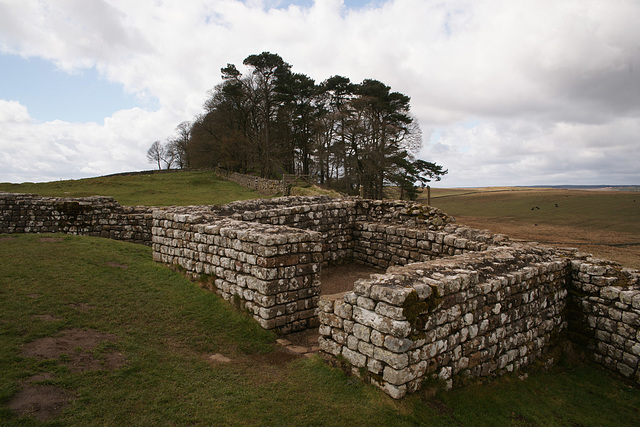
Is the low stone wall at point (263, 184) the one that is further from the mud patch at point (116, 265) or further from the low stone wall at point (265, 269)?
the low stone wall at point (265, 269)

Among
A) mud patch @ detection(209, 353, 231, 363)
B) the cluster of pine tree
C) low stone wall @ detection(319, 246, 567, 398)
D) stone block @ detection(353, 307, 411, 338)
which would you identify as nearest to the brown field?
the cluster of pine tree

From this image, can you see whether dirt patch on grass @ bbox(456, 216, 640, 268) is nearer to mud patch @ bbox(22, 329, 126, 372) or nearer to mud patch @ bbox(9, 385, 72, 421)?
mud patch @ bbox(22, 329, 126, 372)

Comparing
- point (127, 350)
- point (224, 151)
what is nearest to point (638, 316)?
point (127, 350)

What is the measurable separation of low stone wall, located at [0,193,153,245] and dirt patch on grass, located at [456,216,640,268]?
20237 mm

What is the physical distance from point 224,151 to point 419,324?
38670 millimetres

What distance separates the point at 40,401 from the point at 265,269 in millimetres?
3466

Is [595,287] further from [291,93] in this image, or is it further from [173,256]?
[291,93]

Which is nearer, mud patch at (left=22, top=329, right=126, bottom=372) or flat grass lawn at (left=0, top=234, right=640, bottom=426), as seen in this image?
flat grass lawn at (left=0, top=234, right=640, bottom=426)

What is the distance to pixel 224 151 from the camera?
40.1 metres

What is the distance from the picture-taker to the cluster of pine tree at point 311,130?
3059cm

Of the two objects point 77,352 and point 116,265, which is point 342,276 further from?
point 77,352

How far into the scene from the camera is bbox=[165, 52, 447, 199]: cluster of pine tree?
30.6 m

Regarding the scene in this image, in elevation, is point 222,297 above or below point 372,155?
below

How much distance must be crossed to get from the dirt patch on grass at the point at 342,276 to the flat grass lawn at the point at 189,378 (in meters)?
3.44
